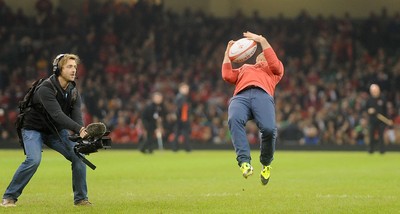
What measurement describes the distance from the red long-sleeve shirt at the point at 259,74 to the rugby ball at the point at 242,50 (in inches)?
6.1

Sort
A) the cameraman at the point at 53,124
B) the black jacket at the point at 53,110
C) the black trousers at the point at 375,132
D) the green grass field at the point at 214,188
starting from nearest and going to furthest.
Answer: the black jacket at the point at 53,110 → the cameraman at the point at 53,124 → the green grass field at the point at 214,188 → the black trousers at the point at 375,132

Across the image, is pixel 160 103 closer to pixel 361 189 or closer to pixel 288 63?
pixel 288 63

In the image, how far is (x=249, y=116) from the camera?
1333 cm

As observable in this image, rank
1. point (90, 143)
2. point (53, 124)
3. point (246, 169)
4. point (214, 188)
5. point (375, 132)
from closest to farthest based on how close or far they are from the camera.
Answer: point (90, 143) → point (53, 124) → point (246, 169) → point (214, 188) → point (375, 132)

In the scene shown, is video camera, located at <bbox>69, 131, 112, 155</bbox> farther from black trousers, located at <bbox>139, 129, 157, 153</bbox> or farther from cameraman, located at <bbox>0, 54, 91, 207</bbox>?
black trousers, located at <bbox>139, 129, 157, 153</bbox>

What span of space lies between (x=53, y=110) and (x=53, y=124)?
417mm

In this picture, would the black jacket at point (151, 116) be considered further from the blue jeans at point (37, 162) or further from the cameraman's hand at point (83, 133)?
the cameraman's hand at point (83, 133)

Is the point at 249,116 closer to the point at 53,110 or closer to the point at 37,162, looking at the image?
the point at 53,110

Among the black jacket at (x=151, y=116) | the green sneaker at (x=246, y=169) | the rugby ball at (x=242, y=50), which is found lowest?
the black jacket at (x=151, y=116)

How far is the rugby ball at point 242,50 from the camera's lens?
13352mm

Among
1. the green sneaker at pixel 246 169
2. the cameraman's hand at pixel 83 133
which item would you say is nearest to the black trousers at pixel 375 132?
the green sneaker at pixel 246 169

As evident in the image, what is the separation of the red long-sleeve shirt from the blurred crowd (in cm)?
2268

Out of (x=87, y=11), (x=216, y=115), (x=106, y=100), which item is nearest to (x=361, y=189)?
(x=216, y=115)

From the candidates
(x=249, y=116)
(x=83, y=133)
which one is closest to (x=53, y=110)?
(x=83, y=133)
